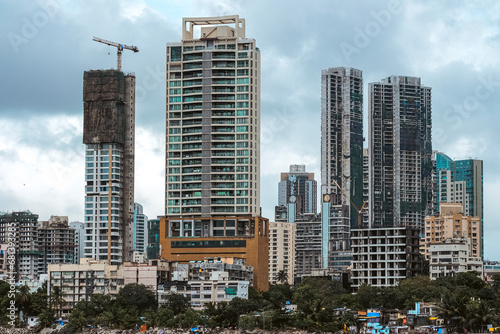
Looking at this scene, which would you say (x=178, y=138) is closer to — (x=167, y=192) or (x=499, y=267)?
(x=167, y=192)

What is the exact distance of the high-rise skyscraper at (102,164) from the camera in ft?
570

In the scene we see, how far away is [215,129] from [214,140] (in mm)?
1912

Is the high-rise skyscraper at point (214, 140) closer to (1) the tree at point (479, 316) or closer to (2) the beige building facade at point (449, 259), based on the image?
(2) the beige building facade at point (449, 259)

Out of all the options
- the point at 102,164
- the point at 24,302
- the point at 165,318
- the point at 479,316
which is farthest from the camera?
the point at 102,164

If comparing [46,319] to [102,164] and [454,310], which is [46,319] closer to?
[102,164]

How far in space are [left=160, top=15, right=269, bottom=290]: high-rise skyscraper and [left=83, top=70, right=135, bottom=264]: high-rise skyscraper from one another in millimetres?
18456

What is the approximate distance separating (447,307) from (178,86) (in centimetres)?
6668

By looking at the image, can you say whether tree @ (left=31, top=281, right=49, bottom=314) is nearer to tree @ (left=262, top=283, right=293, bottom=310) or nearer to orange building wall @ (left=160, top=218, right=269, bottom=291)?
orange building wall @ (left=160, top=218, right=269, bottom=291)

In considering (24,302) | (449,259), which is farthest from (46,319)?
(449,259)

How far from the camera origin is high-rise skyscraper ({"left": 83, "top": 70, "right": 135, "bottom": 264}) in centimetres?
17362

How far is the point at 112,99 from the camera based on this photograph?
174m

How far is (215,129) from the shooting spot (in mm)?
157375

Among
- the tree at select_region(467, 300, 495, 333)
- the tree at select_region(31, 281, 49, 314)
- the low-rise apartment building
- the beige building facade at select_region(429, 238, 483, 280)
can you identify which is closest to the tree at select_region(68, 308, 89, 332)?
the tree at select_region(31, 281, 49, 314)

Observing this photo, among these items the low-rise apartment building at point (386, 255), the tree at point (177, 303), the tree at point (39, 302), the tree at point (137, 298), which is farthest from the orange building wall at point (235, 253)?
the tree at point (39, 302)
